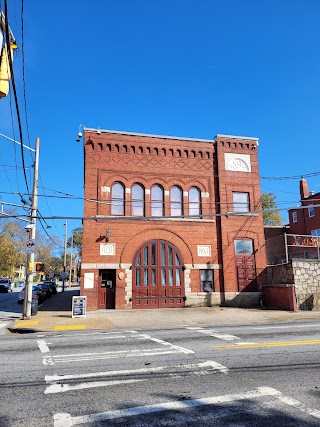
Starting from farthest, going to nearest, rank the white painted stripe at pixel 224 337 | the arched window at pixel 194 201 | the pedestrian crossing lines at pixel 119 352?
the arched window at pixel 194 201, the white painted stripe at pixel 224 337, the pedestrian crossing lines at pixel 119 352

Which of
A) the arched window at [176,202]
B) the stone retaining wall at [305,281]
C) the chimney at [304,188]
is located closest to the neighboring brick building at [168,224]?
the arched window at [176,202]

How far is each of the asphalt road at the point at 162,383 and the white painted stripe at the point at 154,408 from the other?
0.01 meters

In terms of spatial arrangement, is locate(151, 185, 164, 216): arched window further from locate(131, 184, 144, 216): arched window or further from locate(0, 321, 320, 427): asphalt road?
locate(0, 321, 320, 427): asphalt road

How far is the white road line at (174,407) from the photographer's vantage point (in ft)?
14.4

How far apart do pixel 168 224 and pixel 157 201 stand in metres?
1.77

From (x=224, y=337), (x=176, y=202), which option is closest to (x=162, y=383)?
(x=224, y=337)

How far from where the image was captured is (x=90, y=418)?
444 centimetres

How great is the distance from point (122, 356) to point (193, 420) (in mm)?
4156

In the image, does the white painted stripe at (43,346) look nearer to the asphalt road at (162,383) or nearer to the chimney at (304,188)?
the asphalt road at (162,383)

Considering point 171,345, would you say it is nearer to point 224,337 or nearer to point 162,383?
point 224,337

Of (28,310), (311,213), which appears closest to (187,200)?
(28,310)

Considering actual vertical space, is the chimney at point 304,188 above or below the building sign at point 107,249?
above

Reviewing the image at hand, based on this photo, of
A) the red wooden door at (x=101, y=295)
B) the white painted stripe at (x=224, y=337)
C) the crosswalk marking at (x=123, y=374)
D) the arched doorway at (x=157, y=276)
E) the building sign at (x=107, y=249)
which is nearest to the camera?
the crosswalk marking at (x=123, y=374)

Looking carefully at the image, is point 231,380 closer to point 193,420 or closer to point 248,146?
point 193,420
